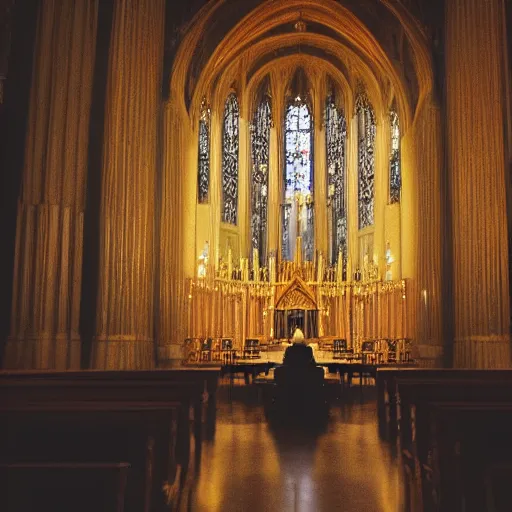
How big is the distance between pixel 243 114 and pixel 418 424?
86.9 feet

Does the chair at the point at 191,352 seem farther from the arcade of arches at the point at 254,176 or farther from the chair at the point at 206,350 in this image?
the arcade of arches at the point at 254,176

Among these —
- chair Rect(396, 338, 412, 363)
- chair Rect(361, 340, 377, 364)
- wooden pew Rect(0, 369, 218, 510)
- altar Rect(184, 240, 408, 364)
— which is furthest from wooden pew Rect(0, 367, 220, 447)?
altar Rect(184, 240, 408, 364)

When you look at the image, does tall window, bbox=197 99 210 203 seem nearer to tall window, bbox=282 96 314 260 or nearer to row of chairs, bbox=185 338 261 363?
tall window, bbox=282 96 314 260

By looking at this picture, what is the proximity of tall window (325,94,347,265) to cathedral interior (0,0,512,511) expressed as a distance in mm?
106

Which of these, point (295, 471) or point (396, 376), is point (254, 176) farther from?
point (295, 471)

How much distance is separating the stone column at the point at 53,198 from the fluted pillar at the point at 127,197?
1255 millimetres

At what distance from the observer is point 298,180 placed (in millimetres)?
31984

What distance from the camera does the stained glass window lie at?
27062mm

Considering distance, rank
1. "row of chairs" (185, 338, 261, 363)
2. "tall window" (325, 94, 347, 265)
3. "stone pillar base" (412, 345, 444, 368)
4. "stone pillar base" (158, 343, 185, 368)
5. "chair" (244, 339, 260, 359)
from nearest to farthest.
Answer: "stone pillar base" (412, 345, 444, 368), "stone pillar base" (158, 343, 185, 368), "row of chairs" (185, 338, 261, 363), "chair" (244, 339, 260, 359), "tall window" (325, 94, 347, 265)

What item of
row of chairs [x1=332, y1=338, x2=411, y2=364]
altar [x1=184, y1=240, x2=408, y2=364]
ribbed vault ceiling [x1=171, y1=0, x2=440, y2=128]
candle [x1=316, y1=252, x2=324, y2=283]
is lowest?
row of chairs [x1=332, y1=338, x2=411, y2=364]

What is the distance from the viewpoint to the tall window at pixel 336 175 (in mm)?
30922

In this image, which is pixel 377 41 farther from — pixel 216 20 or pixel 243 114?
pixel 243 114

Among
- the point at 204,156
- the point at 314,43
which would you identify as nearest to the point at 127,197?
the point at 204,156

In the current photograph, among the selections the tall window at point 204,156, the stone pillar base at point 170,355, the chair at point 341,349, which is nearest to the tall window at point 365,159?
the chair at point 341,349
